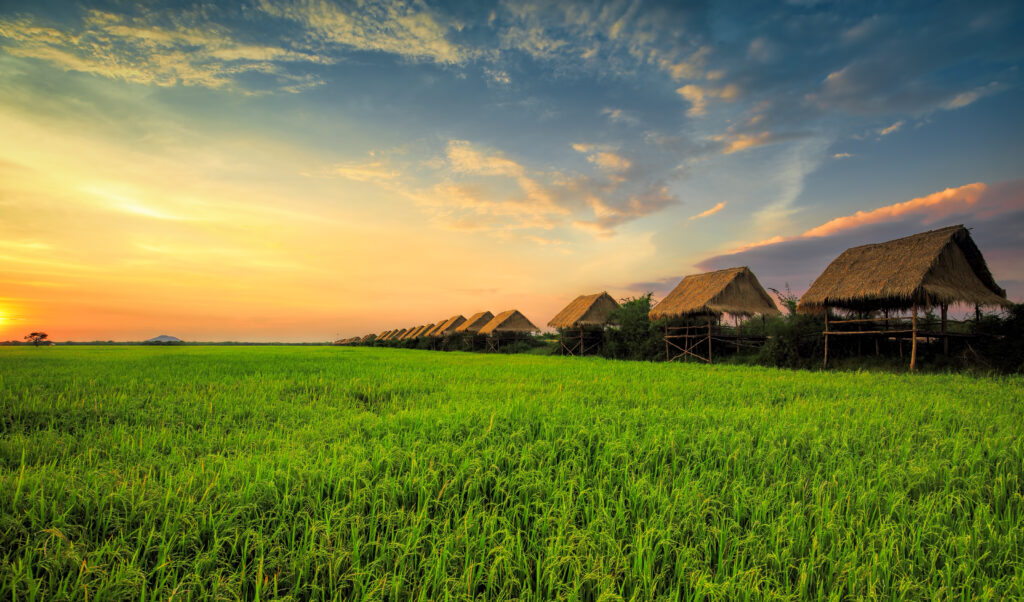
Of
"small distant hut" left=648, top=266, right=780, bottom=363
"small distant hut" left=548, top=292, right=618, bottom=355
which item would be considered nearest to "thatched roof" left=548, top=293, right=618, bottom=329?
"small distant hut" left=548, top=292, right=618, bottom=355

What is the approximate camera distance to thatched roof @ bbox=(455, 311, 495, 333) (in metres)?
35.3

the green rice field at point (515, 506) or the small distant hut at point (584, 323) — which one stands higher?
the small distant hut at point (584, 323)

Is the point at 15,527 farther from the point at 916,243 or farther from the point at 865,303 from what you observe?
the point at 865,303

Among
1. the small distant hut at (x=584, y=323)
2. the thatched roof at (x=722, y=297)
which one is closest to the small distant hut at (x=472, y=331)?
Answer: the small distant hut at (x=584, y=323)

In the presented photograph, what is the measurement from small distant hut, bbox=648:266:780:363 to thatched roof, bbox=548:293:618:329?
4508mm

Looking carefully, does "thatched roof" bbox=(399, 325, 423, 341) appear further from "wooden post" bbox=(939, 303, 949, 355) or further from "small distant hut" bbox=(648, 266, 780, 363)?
"wooden post" bbox=(939, 303, 949, 355)

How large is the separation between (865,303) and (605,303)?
38.9 feet

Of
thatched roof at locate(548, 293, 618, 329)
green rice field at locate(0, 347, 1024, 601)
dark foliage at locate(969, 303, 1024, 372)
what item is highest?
thatched roof at locate(548, 293, 618, 329)

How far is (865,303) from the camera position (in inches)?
498

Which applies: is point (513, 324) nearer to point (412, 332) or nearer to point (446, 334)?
point (446, 334)

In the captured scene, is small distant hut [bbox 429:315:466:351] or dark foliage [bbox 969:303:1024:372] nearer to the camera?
dark foliage [bbox 969:303:1024:372]

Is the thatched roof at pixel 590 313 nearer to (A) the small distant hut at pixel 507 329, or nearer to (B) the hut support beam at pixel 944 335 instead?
(A) the small distant hut at pixel 507 329

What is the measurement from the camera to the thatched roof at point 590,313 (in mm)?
22139

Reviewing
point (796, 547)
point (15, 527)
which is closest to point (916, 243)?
point (796, 547)
